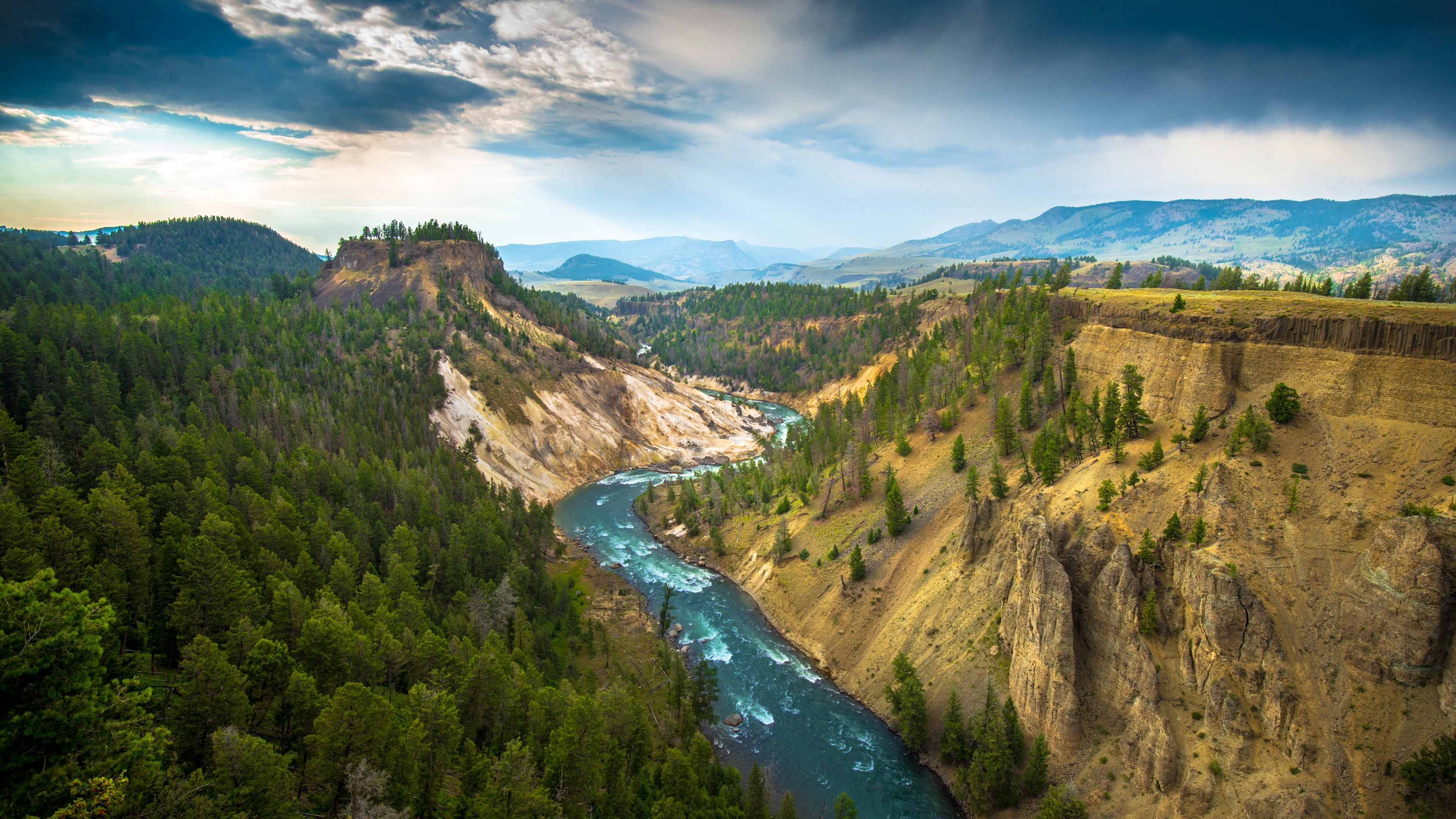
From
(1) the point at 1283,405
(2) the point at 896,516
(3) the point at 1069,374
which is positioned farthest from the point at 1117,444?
(2) the point at 896,516

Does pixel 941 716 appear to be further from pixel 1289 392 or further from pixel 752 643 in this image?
pixel 1289 392

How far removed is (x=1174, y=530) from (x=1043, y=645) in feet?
35.8

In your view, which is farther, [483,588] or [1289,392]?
[483,588]

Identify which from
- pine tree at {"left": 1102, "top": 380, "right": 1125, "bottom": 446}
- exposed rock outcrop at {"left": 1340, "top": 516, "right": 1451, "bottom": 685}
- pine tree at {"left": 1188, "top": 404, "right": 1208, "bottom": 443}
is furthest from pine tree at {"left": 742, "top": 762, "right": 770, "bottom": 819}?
pine tree at {"left": 1188, "top": 404, "right": 1208, "bottom": 443}

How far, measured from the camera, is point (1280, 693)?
32812 mm

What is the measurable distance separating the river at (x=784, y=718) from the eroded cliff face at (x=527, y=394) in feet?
140

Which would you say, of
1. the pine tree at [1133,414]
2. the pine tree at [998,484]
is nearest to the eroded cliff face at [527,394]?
the pine tree at [998,484]

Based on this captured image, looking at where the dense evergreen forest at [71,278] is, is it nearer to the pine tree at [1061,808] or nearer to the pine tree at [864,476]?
the pine tree at [864,476]

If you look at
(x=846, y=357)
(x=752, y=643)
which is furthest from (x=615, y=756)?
(x=846, y=357)

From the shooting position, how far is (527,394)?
430 feet

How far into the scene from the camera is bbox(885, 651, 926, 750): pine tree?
46188mm

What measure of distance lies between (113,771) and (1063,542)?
50.2 m

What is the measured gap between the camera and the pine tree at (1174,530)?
132ft

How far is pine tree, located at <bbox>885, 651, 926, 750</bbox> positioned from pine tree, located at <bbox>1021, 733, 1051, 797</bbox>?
24.9 ft
